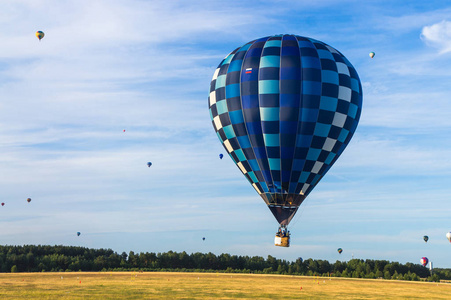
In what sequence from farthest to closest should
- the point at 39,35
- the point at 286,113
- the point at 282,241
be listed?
the point at 39,35 → the point at 286,113 → the point at 282,241

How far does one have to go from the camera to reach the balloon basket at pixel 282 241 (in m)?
38.4

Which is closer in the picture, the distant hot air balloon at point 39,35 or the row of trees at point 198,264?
the distant hot air balloon at point 39,35

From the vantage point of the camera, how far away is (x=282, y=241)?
3844 cm

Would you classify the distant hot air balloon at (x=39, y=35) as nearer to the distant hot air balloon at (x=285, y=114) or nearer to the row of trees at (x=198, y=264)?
the distant hot air balloon at (x=285, y=114)

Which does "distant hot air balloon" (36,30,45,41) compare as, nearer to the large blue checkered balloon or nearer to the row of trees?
the large blue checkered balloon

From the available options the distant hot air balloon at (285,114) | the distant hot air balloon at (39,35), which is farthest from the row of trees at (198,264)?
the distant hot air balloon at (285,114)

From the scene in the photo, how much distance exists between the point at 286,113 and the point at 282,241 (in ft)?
30.8

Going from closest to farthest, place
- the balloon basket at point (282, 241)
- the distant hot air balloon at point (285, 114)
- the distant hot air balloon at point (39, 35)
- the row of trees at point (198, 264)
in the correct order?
the balloon basket at point (282, 241), the distant hot air balloon at point (285, 114), the distant hot air balloon at point (39, 35), the row of trees at point (198, 264)

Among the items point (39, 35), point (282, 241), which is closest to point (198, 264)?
point (39, 35)

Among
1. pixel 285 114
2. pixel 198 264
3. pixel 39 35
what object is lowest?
pixel 198 264

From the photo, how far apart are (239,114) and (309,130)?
5.49 m

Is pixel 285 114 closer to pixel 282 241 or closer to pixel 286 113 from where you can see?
pixel 286 113

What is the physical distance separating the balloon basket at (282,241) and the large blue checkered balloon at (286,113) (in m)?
1.11

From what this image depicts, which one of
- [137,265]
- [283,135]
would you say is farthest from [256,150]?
[137,265]
